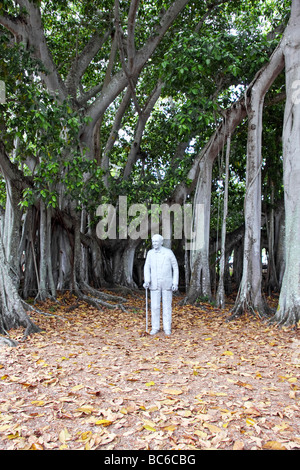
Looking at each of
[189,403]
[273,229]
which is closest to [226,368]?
[189,403]

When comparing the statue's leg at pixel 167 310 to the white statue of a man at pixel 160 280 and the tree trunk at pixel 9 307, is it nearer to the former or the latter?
the white statue of a man at pixel 160 280

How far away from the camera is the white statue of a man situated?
5.78m

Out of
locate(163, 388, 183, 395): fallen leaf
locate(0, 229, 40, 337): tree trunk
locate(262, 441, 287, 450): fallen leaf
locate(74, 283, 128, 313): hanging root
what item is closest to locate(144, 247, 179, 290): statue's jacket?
locate(0, 229, 40, 337): tree trunk

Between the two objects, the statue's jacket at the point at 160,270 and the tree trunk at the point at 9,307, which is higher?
the statue's jacket at the point at 160,270

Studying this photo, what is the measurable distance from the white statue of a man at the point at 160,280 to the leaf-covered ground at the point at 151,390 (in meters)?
0.26

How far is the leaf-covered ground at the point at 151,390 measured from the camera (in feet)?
8.38

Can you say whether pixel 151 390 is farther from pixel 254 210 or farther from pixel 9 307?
pixel 254 210

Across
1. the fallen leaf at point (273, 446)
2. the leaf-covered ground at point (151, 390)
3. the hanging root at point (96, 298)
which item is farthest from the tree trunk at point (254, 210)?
the fallen leaf at point (273, 446)

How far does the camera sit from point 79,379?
369 cm

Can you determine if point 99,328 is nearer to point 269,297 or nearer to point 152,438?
point 152,438

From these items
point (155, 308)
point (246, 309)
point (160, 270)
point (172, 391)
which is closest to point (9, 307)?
point (155, 308)

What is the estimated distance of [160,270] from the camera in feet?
19.0

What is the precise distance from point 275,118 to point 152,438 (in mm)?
8713

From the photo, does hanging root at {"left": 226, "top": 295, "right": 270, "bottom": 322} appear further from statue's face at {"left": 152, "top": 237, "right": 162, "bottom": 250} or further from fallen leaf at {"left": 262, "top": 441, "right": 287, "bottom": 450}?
fallen leaf at {"left": 262, "top": 441, "right": 287, "bottom": 450}
